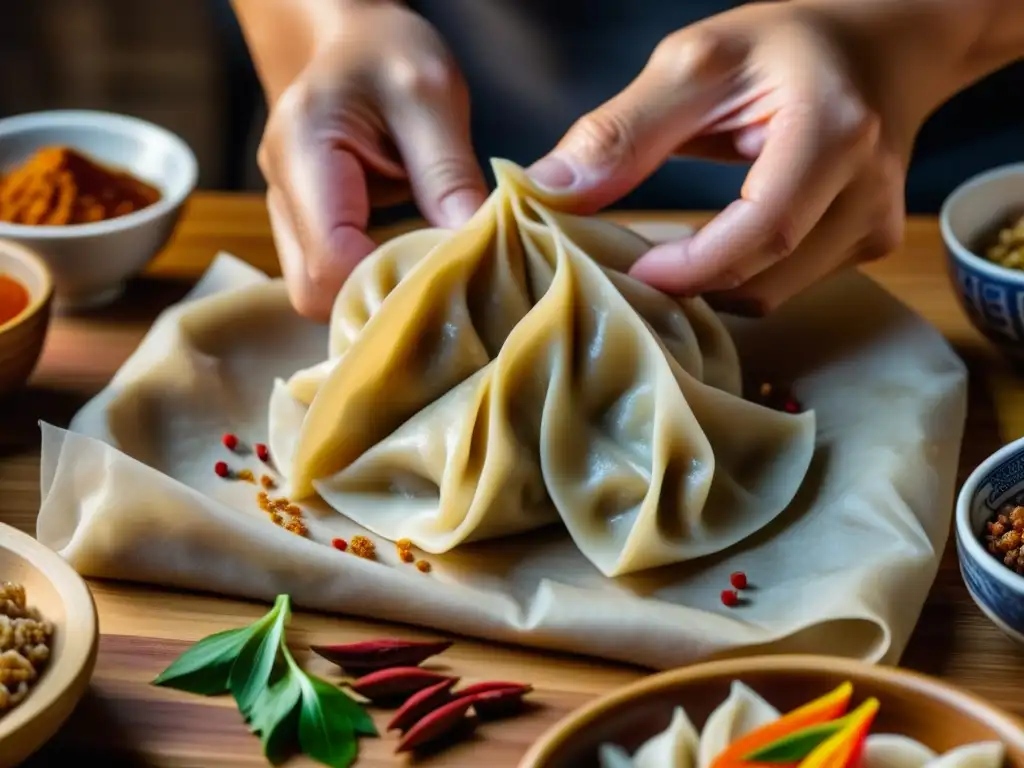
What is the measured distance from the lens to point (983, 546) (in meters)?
1.37

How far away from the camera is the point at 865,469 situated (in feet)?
5.22

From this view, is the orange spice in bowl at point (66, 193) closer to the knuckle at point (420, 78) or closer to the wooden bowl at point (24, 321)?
the wooden bowl at point (24, 321)

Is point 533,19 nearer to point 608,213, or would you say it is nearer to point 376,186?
point 608,213

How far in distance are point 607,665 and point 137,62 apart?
10.6 ft

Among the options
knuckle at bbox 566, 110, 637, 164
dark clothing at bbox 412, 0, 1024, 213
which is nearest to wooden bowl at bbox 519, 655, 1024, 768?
knuckle at bbox 566, 110, 637, 164

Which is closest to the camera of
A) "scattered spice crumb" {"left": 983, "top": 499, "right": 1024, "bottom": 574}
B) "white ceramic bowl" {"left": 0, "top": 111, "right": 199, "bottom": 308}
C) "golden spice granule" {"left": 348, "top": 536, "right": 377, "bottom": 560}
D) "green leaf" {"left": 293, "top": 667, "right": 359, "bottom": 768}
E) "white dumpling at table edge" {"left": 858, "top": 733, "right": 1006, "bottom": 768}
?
"white dumpling at table edge" {"left": 858, "top": 733, "right": 1006, "bottom": 768}

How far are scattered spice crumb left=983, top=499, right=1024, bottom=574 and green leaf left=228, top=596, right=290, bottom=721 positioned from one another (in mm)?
736

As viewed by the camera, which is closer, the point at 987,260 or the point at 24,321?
the point at 24,321

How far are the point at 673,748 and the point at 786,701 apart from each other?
0.12 metres

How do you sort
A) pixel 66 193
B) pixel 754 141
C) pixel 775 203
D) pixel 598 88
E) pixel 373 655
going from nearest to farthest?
pixel 373 655, pixel 775 203, pixel 754 141, pixel 66 193, pixel 598 88

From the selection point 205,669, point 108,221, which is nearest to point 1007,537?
point 205,669

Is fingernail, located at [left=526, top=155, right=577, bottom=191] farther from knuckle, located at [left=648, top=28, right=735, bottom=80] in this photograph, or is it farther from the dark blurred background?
the dark blurred background

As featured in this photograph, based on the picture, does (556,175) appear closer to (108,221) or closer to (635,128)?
(635,128)

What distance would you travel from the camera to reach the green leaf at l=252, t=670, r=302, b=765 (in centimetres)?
124
